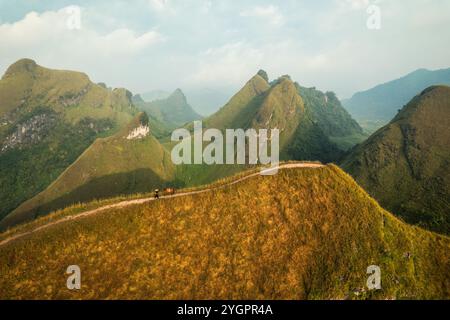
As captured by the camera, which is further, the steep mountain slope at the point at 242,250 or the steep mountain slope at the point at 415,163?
the steep mountain slope at the point at 415,163

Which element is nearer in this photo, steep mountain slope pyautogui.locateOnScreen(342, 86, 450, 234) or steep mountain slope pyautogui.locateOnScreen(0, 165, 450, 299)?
steep mountain slope pyautogui.locateOnScreen(0, 165, 450, 299)

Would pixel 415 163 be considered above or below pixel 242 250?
above

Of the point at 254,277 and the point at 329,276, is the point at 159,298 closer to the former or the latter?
the point at 254,277

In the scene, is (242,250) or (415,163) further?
(415,163)
